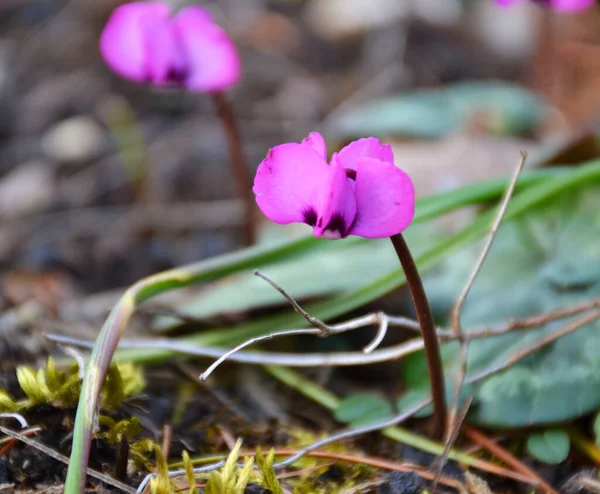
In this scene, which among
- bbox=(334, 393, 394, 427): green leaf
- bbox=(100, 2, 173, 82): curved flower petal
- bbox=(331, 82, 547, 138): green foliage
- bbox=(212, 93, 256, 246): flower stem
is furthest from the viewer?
bbox=(331, 82, 547, 138): green foliage

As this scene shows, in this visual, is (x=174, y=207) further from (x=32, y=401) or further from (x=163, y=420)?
(x=32, y=401)

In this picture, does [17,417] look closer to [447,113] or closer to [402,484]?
[402,484]

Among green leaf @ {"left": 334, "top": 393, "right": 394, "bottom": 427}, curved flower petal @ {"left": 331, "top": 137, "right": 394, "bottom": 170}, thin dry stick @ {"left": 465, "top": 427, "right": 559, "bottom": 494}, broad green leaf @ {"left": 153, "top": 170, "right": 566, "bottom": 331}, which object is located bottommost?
thin dry stick @ {"left": 465, "top": 427, "right": 559, "bottom": 494}

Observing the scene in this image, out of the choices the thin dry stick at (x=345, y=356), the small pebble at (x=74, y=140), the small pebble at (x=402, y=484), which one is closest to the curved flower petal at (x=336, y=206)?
the thin dry stick at (x=345, y=356)

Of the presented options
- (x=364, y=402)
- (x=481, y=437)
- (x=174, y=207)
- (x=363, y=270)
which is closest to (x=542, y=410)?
(x=481, y=437)

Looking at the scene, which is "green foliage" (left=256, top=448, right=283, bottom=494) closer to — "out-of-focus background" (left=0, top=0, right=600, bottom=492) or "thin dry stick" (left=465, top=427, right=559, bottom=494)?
"out-of-focus background" (left=0, top=0, right=600, bottom=492)

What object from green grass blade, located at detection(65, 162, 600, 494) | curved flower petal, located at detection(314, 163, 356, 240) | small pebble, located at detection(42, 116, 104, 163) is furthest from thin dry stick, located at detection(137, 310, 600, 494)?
small pebble, located at detection(42, 116, 104, 163)
